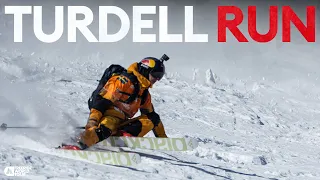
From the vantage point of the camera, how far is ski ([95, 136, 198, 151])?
659cm

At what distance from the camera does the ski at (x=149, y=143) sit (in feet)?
21.6

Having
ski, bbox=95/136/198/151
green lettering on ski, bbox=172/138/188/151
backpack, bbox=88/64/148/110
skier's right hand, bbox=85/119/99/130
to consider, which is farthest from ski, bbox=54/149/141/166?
green lettering on ski, bbox=172/138/188/151

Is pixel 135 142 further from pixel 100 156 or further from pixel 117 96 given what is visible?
pixel 100 156

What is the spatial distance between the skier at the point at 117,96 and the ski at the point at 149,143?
→ 0.60ft

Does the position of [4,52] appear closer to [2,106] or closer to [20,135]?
[2,106]

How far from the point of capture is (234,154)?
29.3ft

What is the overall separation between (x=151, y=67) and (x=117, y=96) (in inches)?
25.1

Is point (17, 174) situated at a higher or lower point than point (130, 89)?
lower

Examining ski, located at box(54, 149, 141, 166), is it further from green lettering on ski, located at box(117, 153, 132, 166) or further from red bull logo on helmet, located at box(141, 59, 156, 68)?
red bull logo on helmet, located at box(141, 59, 156, 68)

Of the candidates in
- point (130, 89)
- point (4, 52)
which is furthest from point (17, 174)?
point (4, 52)

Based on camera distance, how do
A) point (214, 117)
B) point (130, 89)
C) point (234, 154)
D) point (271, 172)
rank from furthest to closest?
point (214, 117) → point (234, 154) → point (271, 172) → point (130, 89)

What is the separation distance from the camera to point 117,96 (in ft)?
19.9

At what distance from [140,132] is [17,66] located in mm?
18800

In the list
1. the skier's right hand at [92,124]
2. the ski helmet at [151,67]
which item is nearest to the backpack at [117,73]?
the ski helmet at [151,67]
